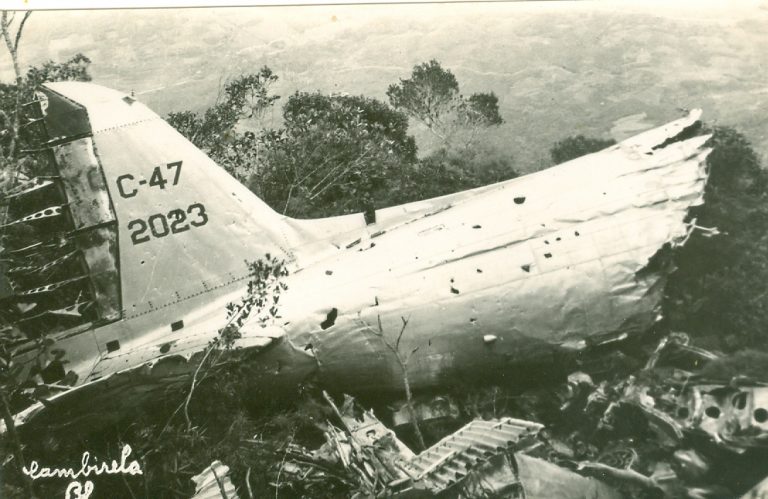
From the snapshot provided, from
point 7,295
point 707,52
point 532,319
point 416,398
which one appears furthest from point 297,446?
point 707,52

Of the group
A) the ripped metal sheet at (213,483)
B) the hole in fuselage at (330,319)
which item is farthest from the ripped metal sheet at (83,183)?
the ripped metal sheet at (213,483)

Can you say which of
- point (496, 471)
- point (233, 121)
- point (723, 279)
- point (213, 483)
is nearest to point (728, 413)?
point (723, 279)

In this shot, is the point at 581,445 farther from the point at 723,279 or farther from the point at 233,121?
the point at 233,121

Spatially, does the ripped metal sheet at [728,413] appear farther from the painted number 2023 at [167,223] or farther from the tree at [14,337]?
the tree at [14,337]

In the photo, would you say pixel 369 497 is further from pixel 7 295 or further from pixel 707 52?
pixel 707 52
